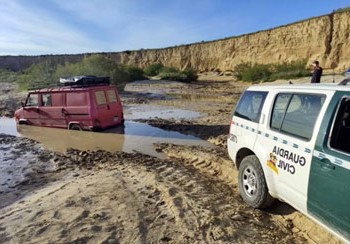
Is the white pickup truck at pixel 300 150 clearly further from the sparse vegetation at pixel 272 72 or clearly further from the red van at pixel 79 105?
the sparse vegetation at pixel 272 72

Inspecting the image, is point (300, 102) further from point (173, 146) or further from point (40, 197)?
point (173, 146)

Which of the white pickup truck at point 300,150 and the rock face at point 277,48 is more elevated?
the rock face at point 277,48

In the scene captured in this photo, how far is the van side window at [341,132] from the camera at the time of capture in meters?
3.64

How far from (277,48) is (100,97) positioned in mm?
46406

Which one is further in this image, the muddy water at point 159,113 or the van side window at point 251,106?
the muddy water at point 159,113

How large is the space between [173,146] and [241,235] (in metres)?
6.09

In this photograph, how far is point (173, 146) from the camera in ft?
34.6

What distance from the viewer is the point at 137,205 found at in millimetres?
5484

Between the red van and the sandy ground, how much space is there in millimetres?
3585

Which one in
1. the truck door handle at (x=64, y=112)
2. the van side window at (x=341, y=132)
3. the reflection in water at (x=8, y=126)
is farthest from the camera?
the reflection in water at (x=8, y=126)

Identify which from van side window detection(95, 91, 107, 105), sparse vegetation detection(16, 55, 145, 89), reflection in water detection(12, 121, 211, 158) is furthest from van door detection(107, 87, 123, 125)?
sparse vegetation detection(16, 55, 145, 89)

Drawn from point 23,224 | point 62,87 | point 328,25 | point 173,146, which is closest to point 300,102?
point 23,224

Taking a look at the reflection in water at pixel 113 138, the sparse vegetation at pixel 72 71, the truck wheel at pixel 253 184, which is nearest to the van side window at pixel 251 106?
the truck wheel at pixel 253 184

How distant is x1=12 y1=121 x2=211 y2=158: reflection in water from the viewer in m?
10.9
